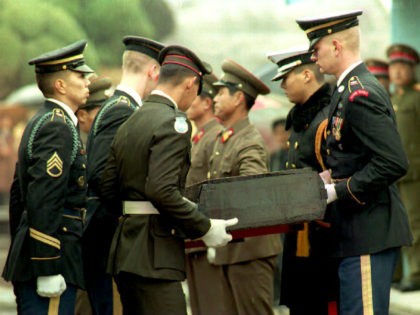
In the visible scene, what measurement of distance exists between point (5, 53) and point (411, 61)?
237 inches

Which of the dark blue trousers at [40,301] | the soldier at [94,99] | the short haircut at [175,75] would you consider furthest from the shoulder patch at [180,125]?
the soldier at [94,99]

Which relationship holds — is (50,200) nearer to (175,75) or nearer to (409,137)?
(175,75)

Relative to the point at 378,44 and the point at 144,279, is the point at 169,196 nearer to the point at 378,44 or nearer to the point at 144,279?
the point at 144,279

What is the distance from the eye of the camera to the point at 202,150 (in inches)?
364

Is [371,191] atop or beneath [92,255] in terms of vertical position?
atop

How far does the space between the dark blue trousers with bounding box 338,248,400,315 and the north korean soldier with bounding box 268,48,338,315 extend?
26 centimetres

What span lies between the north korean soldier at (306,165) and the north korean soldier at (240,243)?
27.5 inches

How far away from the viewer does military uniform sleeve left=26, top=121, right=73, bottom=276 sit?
6.48 meters

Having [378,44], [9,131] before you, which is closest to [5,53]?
[9,131]

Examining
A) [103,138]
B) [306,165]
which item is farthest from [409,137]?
[103,138]

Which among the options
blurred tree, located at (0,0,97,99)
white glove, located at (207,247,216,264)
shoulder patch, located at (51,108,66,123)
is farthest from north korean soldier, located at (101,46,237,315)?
blurred tree, located at (0,0,97,99)

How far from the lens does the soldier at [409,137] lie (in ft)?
35.1

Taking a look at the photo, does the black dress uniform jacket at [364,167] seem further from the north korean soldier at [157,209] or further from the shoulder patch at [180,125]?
the shoulder patch at [180,125]

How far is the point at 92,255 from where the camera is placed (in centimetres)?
718
